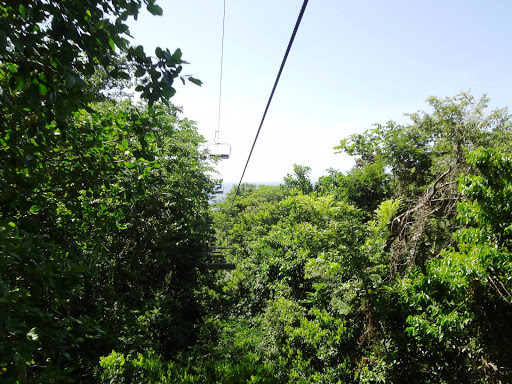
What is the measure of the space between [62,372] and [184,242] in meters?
7.47

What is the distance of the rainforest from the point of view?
1.86 meters

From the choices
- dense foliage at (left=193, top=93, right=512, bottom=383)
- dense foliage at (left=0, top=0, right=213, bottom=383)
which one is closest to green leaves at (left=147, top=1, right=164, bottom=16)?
dense foliage at (left=0, top=0, right=213, bottom=383)

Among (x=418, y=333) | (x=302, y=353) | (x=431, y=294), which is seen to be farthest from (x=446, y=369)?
(x=302, y=353)

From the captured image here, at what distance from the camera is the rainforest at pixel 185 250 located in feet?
6.09

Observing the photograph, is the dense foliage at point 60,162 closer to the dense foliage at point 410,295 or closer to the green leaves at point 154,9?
the green leaves at point 154,9

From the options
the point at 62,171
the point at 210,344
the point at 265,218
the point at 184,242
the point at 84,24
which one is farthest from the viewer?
the point at 265,218

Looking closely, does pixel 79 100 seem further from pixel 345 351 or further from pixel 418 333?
pixel 345 351

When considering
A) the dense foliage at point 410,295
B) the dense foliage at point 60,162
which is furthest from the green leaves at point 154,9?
the dense foliage at point 410,295

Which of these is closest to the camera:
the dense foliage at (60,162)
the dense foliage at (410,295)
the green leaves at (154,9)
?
the dense foliage at (60,162)

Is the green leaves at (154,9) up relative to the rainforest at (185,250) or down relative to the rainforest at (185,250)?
up

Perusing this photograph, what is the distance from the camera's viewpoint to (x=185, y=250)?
32.3 feet

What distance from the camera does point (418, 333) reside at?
181 inches

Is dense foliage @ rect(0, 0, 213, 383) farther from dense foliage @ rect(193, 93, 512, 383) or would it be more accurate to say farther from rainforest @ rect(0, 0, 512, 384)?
dense foliage @ rect(193, 93, 512, 383)

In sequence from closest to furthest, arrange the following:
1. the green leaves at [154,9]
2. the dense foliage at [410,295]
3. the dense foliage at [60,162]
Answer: the dense foliage at [60,162] < the green leaves at [154,9] < the dense foliage at [410,295]
